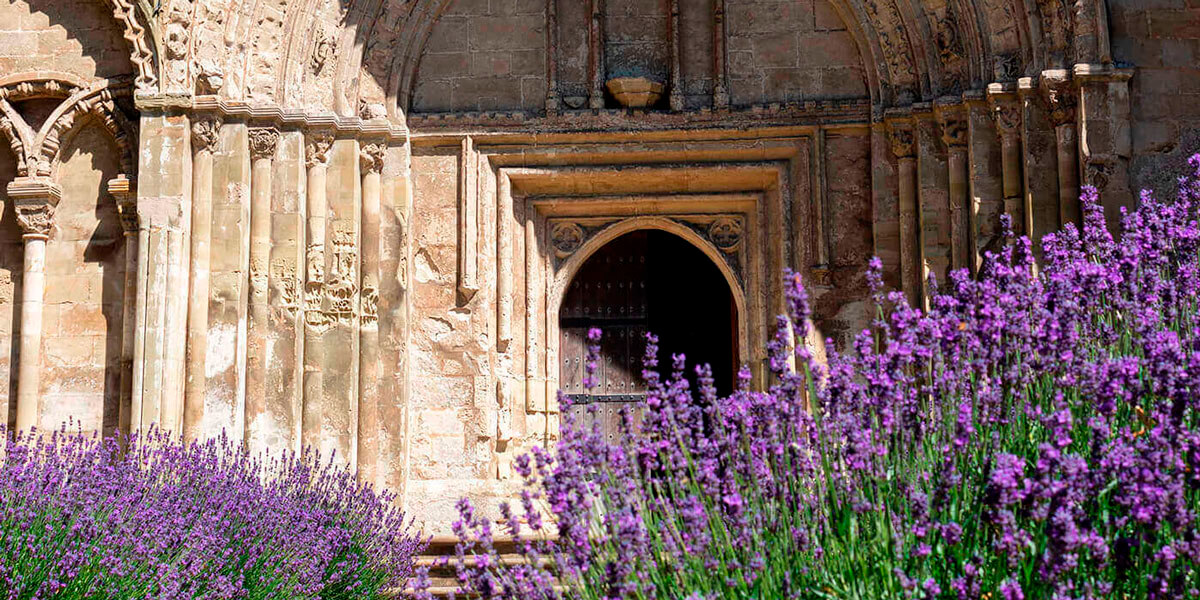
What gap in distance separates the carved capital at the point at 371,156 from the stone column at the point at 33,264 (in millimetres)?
2043

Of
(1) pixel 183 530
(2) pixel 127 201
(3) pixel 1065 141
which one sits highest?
(3) pixel 1065 141

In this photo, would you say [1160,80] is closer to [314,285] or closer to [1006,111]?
[1006,111]

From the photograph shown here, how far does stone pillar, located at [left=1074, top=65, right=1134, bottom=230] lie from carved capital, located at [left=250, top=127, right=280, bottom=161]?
5104mm

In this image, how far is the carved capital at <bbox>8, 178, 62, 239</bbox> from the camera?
362 inches

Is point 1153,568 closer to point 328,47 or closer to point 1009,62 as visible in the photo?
point 1009,62

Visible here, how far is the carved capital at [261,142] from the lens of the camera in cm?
911

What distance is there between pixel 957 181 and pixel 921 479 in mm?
5447

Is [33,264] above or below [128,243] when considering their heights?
below

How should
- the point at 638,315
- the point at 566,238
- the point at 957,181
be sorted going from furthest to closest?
the point at 638,315, the point at 566,238, the point at 957,181

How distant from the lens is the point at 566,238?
33.8 feet

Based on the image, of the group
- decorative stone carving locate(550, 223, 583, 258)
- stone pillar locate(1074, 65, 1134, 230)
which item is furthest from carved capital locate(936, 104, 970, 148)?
decorative stone carving locate(550, 223, 583, 258)

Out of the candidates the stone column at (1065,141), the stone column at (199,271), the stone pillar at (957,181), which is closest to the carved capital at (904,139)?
the stone pillar at (957,181)

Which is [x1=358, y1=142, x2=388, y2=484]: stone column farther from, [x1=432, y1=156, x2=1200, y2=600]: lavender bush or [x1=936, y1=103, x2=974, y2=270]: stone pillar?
[x1=432, y1=156, x2=1200, y2=600]: lavender bush

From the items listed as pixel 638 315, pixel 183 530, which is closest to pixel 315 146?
pixel 638 315
